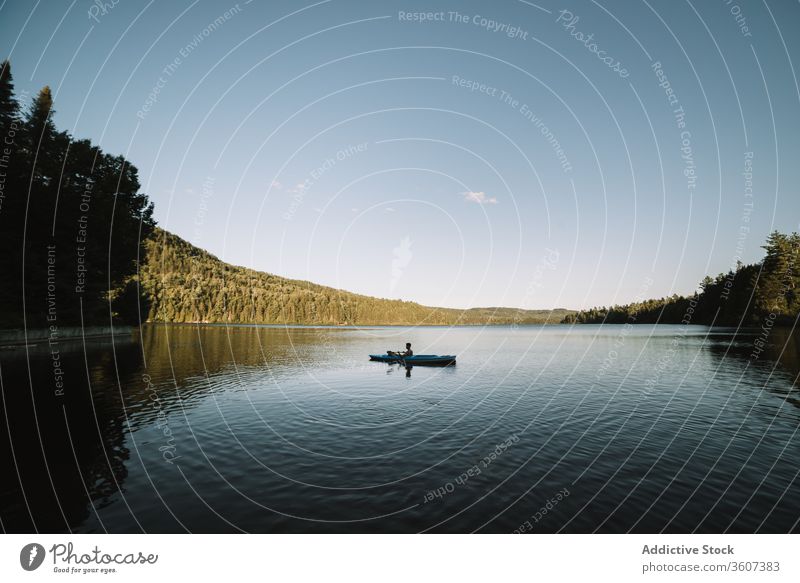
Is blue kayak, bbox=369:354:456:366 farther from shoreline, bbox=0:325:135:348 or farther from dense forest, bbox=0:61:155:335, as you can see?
shoreline, bbox=0:325:135:348

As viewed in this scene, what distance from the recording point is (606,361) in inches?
2296

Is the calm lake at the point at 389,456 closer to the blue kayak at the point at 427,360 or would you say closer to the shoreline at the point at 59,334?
the shoreline at the point at 59,334

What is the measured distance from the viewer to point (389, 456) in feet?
54.3

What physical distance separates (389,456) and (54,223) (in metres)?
59.4

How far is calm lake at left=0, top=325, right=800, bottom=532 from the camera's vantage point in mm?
11281

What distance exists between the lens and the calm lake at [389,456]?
11.3m

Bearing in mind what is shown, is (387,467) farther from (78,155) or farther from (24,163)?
(78,155)

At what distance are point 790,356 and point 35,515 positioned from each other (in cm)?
8516

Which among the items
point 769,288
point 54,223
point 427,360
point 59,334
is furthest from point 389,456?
point 769,288

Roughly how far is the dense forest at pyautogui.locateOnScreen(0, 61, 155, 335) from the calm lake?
1636 cm

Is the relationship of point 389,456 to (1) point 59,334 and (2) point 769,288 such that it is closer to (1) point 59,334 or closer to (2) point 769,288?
(1) point 59,334

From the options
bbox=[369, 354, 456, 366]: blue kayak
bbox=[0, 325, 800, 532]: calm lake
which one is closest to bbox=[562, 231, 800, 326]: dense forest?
bbox=[369, 354, 456, 366]: blue kayak
